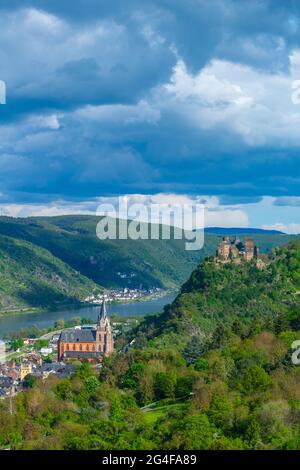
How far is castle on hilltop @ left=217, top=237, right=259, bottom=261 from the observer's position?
4183 inches

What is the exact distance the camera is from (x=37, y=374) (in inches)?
2958

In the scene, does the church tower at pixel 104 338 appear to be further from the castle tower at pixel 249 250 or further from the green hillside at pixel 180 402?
the castle tower at pixel 249 250

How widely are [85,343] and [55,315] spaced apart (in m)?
73.0

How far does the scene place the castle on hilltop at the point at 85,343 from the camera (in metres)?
93.8

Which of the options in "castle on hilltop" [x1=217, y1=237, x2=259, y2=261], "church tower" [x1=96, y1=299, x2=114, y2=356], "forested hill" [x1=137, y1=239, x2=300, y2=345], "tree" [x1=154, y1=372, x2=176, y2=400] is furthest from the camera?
"castle on hilltop" [x1=217, y1=237, x2=259, y2=261]

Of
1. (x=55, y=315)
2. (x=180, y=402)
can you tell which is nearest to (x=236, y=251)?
(x=180, y=402)

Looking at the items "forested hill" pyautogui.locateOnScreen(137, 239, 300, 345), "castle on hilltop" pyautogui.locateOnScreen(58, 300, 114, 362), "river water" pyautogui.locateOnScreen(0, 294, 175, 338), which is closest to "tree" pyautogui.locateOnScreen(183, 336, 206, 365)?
"forested hill" pyautogui.locateOnScreen(137, 239, 300, 345)

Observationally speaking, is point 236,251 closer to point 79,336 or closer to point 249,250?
point 249,250

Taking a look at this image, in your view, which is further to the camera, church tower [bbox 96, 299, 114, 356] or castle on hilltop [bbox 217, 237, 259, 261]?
castle on hilltop [bbox 217, 237, 259, 261]

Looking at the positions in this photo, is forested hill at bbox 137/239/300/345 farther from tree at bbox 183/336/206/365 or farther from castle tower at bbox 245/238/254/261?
tree at bbox 183/336/206/365

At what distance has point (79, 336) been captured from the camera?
314 feet

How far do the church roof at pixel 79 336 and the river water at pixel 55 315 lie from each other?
30771 mm

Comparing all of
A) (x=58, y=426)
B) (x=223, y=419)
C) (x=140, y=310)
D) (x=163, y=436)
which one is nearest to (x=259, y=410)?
(x=223, y=419)

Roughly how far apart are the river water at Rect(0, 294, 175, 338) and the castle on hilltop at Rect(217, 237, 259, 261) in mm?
39075
